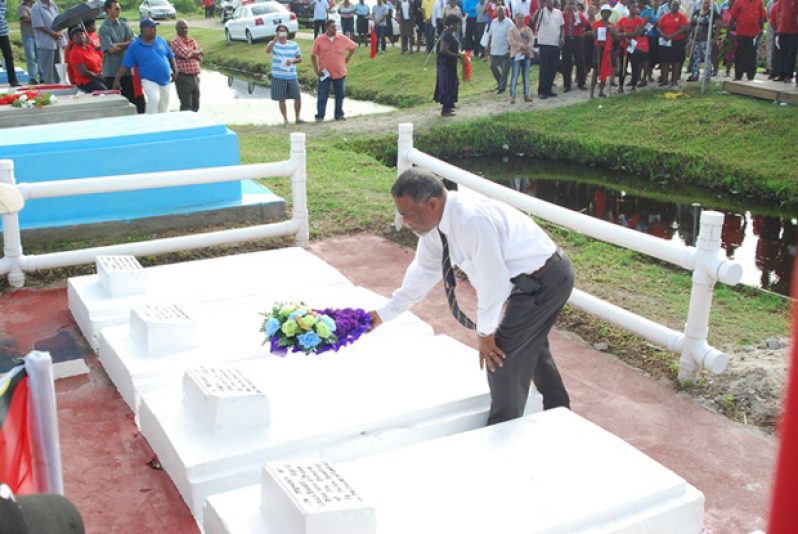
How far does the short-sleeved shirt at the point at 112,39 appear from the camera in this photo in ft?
44.9

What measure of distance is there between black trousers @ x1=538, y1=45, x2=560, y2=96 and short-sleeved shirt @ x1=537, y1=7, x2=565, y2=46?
26 centimetres

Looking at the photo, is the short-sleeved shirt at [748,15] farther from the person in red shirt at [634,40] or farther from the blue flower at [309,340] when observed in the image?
the blue flower at [309,340]

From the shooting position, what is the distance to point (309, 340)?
5.05 m

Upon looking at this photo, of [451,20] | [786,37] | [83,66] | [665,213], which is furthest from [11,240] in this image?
[786,37]

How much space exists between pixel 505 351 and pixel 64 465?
249 centimetres

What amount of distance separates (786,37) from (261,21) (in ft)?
62.1

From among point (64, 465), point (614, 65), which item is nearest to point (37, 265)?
point (64, 465)

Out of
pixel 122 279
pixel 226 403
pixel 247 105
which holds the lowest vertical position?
pixel 247 105

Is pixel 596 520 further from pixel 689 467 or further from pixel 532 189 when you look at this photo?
pixel 532 189

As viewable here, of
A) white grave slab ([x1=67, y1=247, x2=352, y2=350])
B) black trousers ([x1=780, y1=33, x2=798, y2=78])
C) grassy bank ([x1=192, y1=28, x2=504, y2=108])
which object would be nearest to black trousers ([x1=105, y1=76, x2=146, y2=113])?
white grave slab ([x1=67, y1=247, x2=352, y2=350])

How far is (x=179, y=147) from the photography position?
9375mm

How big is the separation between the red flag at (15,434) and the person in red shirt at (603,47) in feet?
50.5

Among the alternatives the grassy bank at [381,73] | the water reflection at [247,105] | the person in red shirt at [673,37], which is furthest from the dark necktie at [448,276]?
the grassy bank at [381,73]

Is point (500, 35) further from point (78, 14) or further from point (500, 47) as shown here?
point (78, 14)
